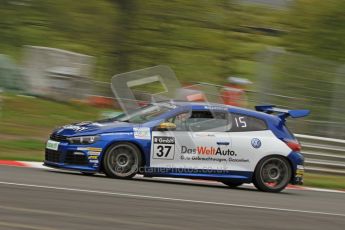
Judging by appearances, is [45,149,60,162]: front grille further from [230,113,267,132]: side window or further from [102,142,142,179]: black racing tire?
[230,113,267,132]: side window

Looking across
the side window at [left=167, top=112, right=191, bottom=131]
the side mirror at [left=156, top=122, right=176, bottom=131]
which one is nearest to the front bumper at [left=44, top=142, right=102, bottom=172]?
the side mirror at [left=156, top=122, right=176, bottom=131]

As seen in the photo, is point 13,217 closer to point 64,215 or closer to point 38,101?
point 64,215

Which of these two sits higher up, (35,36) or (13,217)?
(35,36)

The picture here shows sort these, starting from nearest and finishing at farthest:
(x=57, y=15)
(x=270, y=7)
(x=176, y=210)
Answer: (x=176, y=210) < (x=57, y=15) < (x=270, y=7)

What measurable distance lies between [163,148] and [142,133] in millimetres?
426

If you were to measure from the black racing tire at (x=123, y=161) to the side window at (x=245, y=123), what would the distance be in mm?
1797

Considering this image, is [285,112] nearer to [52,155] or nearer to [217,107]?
[217,107]

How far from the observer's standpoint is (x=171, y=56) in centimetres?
2388

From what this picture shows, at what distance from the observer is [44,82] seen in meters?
21.6

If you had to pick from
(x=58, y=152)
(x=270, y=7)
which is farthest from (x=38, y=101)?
(x=270, y=7)

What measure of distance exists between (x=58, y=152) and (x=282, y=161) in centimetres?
386

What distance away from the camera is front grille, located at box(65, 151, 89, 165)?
1171 cm

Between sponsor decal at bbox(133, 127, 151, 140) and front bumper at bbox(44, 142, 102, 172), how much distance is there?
65cm

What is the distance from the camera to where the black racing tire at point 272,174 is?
497 inches
